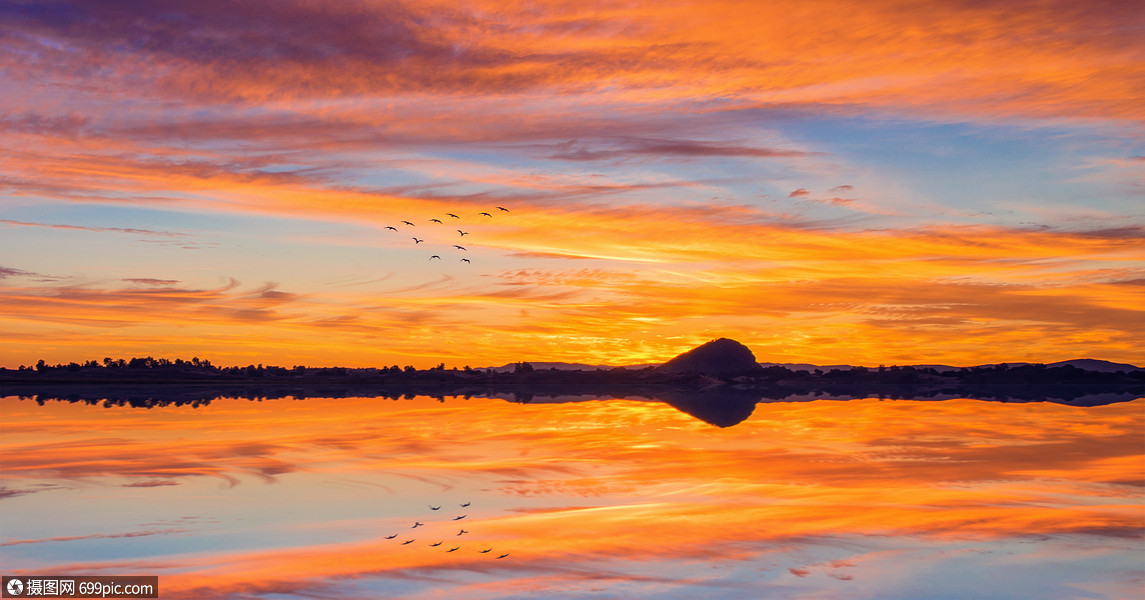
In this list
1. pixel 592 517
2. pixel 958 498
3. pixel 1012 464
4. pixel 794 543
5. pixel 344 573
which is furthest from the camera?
pixel 1012 464

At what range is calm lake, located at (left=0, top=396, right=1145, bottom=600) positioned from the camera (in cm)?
1459

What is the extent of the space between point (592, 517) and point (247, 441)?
21.4 m

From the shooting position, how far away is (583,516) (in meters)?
19.3

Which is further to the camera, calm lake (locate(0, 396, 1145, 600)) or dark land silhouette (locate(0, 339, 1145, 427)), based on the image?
dark land silhouette (locate(0, 339, 1145, 427))

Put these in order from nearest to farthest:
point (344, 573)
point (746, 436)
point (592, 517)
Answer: point (344, 573) → point (592, 517) → point (746, 436)

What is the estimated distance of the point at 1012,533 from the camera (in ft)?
58.8

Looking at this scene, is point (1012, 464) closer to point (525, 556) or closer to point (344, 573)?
point (525, 556)

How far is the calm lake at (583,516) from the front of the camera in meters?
14.6

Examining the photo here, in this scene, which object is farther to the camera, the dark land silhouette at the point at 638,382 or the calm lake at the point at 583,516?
the dark land silhouette at the point at 638,382

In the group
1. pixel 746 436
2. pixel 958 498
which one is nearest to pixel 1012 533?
pixel 958 498

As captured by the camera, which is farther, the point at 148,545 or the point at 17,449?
the point at 17,449

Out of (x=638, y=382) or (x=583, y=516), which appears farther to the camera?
(x=638, y=382)

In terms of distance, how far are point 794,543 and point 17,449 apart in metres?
28.4

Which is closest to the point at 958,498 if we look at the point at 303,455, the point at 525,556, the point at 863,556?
the point at 863,556
